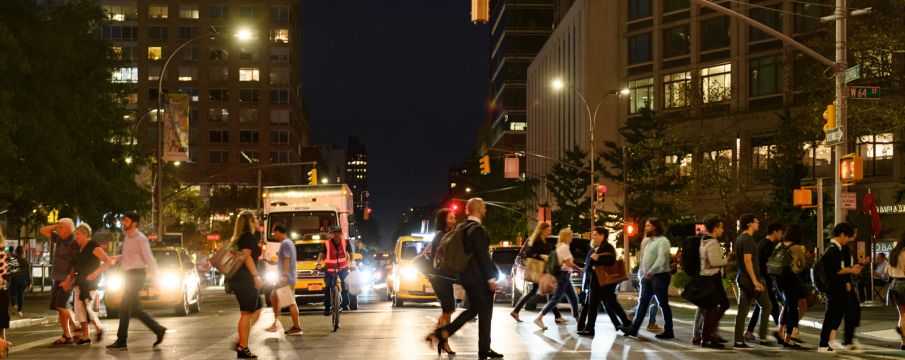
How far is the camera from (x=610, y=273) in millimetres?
17812

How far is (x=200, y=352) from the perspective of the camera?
603 inches

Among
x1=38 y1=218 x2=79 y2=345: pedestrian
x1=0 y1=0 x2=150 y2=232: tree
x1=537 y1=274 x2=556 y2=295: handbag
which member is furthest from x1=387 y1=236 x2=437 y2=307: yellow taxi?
x1=38 y1=218 x2=79 y2=345: pedestrian

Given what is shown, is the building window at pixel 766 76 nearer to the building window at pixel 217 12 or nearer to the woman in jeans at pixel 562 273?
the woman in jeans at pixel 562 273

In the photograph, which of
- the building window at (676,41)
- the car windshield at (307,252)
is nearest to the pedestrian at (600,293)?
the car windshield at (307,252)

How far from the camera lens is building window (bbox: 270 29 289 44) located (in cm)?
14281

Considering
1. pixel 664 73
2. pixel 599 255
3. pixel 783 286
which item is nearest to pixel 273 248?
pixel 599 255

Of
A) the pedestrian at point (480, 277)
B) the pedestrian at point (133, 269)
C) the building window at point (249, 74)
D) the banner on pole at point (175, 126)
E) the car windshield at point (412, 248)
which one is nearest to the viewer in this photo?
the pedestrian at point (480, 277)

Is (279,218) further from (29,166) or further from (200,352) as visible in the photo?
(200,352)

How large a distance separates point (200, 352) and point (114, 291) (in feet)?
Answer: 37.7

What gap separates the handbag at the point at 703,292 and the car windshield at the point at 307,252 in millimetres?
13616

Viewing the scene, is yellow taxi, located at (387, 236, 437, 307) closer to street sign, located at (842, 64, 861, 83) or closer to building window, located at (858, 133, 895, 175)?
street sign, located at (842, 64, 861, 83)

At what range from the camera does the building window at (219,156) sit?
142 m

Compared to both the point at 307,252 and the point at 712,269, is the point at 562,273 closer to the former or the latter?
the point at 712,269

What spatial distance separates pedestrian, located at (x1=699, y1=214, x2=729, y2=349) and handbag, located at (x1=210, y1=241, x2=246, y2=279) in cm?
567
